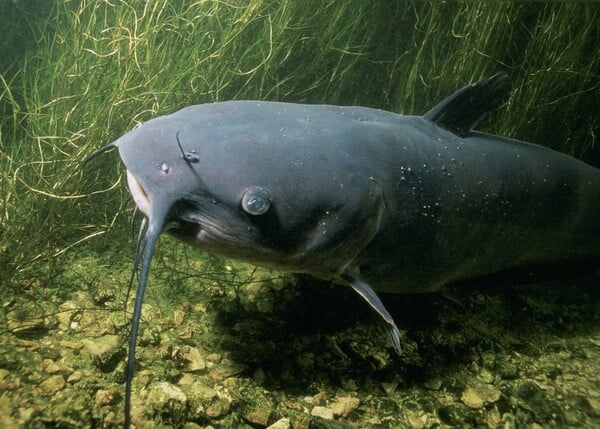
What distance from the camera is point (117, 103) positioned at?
2738mm

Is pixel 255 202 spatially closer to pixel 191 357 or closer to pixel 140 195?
pixel 140 195

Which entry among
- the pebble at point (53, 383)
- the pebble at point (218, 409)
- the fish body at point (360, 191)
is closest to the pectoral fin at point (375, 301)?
the fish body at point (360, 191)

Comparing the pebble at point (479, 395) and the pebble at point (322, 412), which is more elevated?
the pebble at point (322, 412)

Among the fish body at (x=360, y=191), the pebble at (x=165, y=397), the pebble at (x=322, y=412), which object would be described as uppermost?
the fish body at (x=360, y=191)

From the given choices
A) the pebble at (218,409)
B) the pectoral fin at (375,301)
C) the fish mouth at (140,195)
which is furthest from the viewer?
the pectoral fin at (375,301)

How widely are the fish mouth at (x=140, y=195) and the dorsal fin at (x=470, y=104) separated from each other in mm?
1550

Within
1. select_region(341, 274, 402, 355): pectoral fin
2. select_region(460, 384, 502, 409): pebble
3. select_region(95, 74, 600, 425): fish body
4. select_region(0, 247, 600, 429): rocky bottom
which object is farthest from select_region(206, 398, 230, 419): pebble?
select_region(460, 384, 502, 409): pebble

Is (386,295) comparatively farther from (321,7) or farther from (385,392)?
(321,7)

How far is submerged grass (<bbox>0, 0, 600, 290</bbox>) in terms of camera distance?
109 inches

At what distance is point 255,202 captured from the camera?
147cm

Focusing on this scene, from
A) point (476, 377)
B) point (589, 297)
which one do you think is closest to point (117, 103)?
point (476, 377)

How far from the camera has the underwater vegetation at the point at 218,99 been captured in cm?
187

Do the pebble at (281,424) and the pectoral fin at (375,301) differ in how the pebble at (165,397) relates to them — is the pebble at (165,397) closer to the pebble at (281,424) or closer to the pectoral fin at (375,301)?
the pebble at (281,424)

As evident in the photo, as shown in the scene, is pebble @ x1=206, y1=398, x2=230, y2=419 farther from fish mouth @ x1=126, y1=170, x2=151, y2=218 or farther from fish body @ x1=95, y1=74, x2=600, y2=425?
fish mouth @ x1=126, y1=170, x2=151, y2=218
